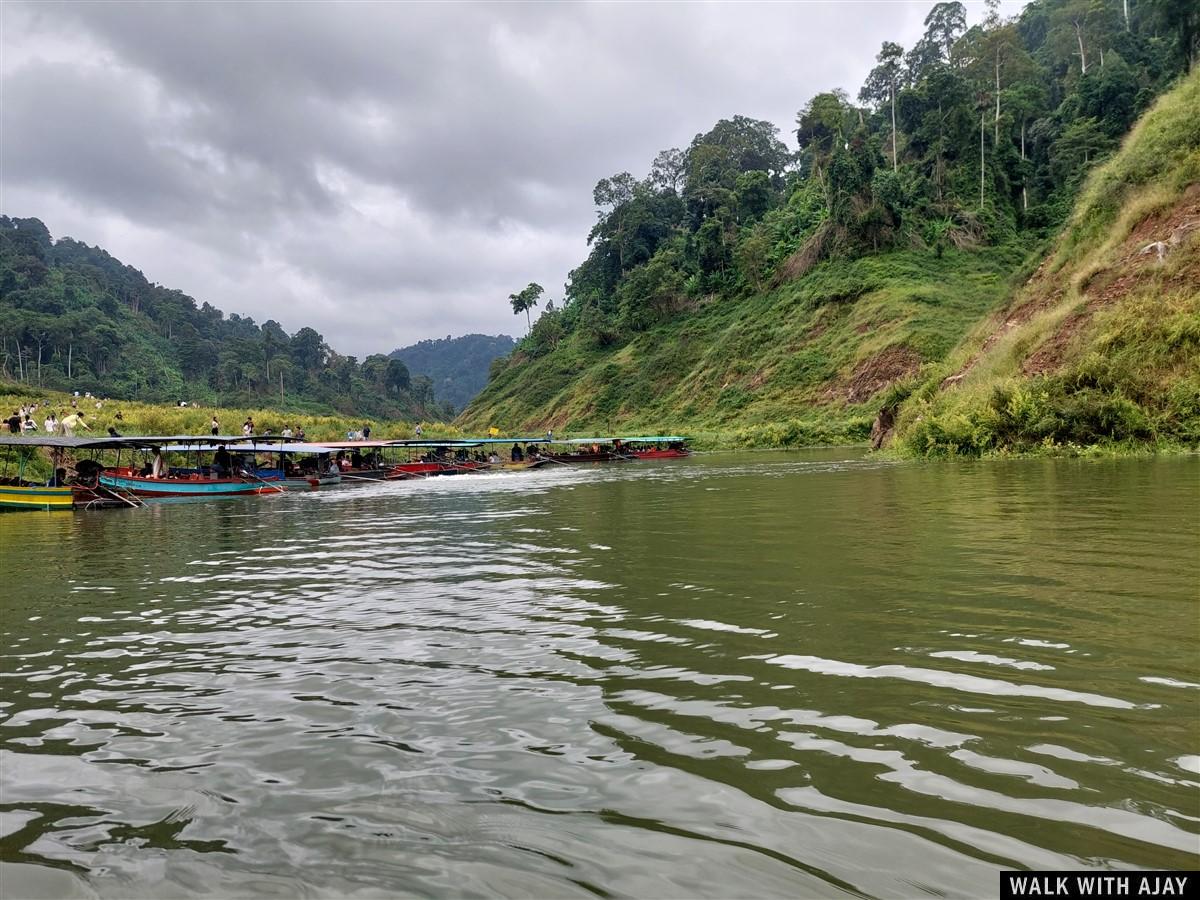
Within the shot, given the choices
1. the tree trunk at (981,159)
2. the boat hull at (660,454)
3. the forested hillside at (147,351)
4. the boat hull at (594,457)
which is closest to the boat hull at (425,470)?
the boat hull at (594,457)

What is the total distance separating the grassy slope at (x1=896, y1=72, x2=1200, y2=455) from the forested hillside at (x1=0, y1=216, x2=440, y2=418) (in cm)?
9726

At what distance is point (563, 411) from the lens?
89375 millimetres

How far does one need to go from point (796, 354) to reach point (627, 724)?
66868 mm

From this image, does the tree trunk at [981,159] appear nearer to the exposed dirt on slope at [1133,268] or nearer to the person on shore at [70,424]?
the exposed dirt on slope at [1133,268]

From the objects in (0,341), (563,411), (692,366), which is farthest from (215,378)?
(692,366)

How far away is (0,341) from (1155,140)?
119 meters

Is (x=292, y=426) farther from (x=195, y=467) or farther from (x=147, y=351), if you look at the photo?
(x=147, y=351)

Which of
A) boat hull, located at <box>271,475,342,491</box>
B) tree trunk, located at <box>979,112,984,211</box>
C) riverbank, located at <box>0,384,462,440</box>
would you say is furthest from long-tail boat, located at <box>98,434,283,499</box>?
tree trunk, located at <box>979,112,984,211</box>

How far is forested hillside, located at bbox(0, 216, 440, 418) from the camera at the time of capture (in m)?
99.9

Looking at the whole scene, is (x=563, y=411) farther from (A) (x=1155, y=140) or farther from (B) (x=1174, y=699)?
(B) (x=1174, y=699)

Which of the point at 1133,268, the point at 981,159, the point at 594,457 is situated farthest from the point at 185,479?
the point at 981,159

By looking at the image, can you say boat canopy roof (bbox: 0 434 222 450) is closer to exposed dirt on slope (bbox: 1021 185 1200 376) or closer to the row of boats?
the row of boats

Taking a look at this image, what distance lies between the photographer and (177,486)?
27.7m

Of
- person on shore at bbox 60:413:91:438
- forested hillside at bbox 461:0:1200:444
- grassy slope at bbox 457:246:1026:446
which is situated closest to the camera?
person on shore at bbox 60:413:91:438
